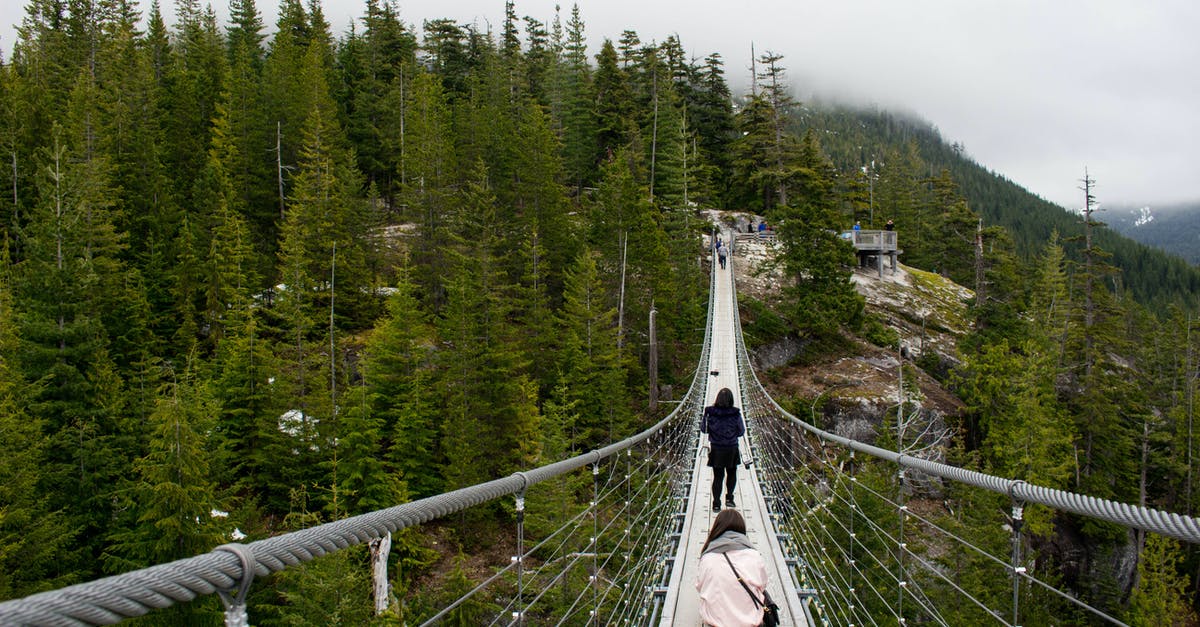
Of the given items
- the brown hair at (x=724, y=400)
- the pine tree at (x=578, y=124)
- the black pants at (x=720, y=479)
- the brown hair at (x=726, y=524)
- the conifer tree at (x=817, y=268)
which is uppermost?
the pine tree at (x=578, y=124)

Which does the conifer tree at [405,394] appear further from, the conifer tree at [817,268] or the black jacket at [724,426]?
the conifer tree at [817,268]

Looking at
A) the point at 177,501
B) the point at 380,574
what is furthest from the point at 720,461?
the point at 177,501

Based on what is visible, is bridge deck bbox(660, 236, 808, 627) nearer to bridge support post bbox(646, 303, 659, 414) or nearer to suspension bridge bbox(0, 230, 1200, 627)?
suspension bridge bbox(0, 230, 1200, 627)

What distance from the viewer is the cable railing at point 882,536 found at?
4660mm

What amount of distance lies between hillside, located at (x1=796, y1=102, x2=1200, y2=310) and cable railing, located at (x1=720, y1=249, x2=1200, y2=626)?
29720 millimetres

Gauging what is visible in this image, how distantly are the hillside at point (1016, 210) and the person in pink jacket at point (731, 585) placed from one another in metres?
42.8

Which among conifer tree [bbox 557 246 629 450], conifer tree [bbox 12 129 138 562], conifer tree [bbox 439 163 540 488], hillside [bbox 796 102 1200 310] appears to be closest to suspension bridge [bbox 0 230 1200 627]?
conifer tree [bbox 439 163 540 488]

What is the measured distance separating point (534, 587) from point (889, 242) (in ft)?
76.0

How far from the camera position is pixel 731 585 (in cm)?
301

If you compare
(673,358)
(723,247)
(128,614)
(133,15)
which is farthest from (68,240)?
(133,15)

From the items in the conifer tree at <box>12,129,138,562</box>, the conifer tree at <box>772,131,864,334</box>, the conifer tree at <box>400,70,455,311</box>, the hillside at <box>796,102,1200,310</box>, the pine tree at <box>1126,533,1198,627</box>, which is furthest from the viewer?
the hillside at <box>796,102,1200,310</box>

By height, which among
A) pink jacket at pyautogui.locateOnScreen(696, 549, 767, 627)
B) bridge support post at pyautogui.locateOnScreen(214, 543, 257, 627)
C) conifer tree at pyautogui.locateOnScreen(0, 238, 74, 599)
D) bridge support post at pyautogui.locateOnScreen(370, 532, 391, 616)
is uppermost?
bridge support post at pyautogui.locateOnScreen(214, 543, 257, 627)

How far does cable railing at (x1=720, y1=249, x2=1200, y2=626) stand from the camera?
15.3ft

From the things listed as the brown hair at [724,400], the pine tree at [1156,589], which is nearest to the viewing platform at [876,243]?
the pine tree at [1156,589]
